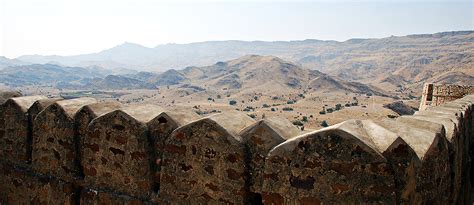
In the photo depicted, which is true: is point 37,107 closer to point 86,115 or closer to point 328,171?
point 86,115

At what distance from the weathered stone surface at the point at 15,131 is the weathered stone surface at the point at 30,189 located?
0.15 m

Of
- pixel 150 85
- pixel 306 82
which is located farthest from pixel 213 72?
pixel 306 82

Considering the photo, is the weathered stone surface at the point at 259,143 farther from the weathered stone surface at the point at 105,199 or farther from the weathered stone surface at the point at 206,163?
the weathered stone surface at the point at 105,199

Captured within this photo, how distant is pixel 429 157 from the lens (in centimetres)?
326

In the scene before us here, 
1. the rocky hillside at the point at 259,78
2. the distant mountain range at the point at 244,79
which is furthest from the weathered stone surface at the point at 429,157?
the rocky hillside at the point at 259,78

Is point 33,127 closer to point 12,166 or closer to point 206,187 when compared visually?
point 12,166

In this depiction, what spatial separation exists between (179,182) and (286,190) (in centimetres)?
107

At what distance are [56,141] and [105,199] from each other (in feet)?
→ 3.00

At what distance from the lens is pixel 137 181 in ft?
13.2

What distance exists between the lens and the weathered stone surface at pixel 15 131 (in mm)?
4816

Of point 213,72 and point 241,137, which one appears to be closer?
point 241,137

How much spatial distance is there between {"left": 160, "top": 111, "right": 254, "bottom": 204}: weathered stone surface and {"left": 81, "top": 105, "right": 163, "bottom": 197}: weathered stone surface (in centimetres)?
28

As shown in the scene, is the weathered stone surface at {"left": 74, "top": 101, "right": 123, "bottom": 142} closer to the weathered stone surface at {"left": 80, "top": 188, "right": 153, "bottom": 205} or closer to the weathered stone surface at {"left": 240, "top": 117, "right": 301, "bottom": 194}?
the weathered stone surface at {"left": 80, "top": 188, "right": 153, "bottom": 205}

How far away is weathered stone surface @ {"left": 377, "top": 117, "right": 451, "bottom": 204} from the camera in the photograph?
10.6 ft
